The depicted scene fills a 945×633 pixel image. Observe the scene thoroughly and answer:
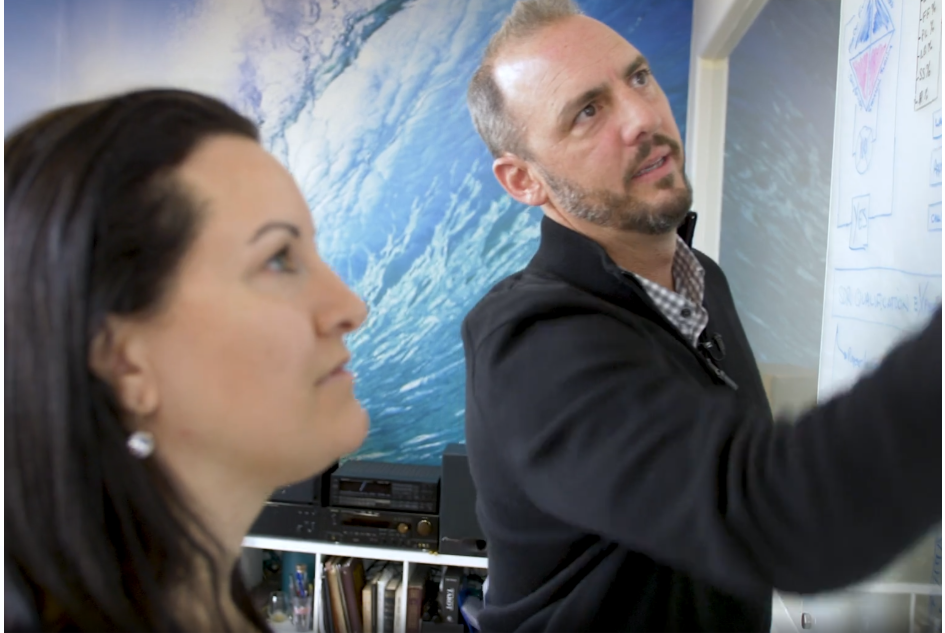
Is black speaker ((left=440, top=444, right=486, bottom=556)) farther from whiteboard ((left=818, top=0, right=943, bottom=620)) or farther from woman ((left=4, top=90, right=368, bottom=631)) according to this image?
woman ((left=4, top=90, right=368, bottom=631))

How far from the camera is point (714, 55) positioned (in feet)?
6.25

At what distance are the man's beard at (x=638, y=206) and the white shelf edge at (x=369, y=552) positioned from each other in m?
1.45

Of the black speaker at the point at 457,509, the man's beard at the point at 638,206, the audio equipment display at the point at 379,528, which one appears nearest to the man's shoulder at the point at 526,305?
the man's beard at the point at 638,206

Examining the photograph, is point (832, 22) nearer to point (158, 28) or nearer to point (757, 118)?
point (757, 118)

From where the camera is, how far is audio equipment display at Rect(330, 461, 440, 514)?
1957mm

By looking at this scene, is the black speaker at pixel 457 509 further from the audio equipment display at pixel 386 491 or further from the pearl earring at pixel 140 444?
the pearl earring at pixel 140 444

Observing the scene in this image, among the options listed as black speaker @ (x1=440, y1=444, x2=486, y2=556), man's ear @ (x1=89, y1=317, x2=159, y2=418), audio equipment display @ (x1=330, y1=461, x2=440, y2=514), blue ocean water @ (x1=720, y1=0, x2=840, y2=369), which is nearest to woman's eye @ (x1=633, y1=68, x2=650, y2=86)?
man's ear @ (x1=89, y1=317, x2=159, y2=418)

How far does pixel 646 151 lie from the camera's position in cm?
77

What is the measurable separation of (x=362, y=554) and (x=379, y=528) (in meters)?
0.10

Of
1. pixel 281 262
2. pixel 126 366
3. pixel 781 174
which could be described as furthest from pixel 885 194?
pixel 781 174

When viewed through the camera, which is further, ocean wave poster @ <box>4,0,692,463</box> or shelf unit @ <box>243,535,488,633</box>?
ocean wave poster @ <box>4,0,692,463</box>

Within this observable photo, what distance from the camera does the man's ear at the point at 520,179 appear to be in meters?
0.86

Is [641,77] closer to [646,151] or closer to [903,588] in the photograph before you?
[646,151]

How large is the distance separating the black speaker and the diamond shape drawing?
57.1 inches
